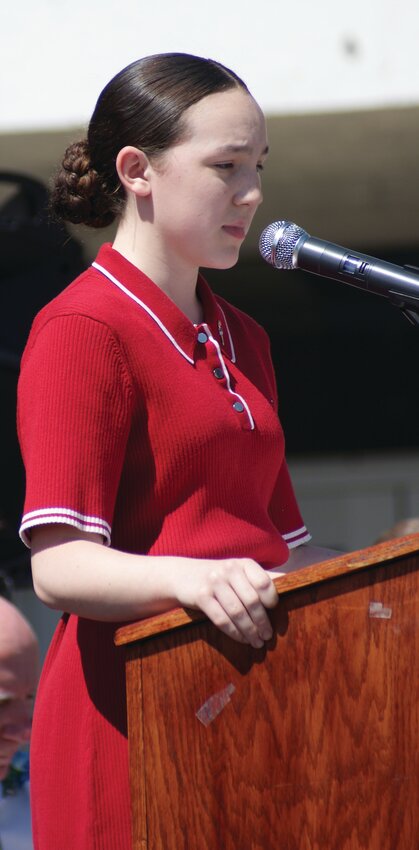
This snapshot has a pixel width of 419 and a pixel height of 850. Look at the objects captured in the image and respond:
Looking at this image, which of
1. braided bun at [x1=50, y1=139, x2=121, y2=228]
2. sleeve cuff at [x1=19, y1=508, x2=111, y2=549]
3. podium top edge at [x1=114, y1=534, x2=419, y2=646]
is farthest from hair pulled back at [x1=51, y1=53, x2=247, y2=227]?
podium top edge at [x1=114, y1=534, x2=419, y2=646]

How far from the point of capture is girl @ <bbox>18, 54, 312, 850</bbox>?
3.51 ft

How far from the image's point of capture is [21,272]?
3.43 meters

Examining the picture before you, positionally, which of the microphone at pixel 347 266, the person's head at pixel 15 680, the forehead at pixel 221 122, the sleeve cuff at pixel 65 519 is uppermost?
the forehead at pixel 221 122

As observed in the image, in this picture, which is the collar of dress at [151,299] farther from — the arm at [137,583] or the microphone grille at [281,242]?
the arm at [137,583]

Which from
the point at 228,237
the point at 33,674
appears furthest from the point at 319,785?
the point at 33,674

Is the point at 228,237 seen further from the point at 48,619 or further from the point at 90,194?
the point at 48,619

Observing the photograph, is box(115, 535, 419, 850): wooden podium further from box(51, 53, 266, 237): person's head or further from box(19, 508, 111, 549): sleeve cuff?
box(51, 53, 266, 237): person's head

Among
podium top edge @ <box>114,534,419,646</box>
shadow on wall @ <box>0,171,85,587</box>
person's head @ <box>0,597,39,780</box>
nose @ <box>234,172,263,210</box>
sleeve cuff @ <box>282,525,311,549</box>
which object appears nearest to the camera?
podium top edge @ <box>114,534,419,646</box>

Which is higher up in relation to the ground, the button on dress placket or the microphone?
the microphone

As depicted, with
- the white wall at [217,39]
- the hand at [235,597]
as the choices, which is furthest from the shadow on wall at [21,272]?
the hand at [235,597]

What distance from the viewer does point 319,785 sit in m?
1.00

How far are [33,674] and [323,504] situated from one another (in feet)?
13.9

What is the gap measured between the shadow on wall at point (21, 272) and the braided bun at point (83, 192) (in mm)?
2031

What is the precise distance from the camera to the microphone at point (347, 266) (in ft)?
3.90
